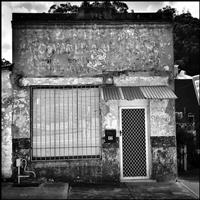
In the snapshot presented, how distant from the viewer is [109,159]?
30.2ft

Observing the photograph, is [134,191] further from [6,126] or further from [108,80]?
[6,126]

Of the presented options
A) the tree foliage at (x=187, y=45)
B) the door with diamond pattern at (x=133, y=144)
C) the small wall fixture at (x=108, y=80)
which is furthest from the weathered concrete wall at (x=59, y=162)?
the tree foliage at (x=187, y=45)

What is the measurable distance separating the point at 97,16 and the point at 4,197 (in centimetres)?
602

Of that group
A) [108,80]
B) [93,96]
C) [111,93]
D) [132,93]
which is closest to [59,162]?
[93,96]

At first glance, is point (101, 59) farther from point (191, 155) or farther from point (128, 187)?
point (191, 155)

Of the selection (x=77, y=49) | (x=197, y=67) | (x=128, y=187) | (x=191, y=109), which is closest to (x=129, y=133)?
(x=128, y=187)

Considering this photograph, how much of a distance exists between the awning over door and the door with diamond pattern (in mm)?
700

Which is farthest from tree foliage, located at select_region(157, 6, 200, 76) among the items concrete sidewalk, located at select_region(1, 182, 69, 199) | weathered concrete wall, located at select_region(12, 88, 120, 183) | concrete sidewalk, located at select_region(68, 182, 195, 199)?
concrete sidewalk, located at select_region(1, 182, 69, 199)

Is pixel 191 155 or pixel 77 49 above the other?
pixel 77 49

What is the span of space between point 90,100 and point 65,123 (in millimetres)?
1085

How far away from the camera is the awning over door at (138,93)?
8820 mm

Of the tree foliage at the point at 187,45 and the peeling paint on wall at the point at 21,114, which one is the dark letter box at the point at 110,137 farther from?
the tree foliage at the point at 187,45

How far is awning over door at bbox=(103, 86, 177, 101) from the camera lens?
8.82m

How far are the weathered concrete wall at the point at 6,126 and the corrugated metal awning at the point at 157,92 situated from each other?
419 cm
